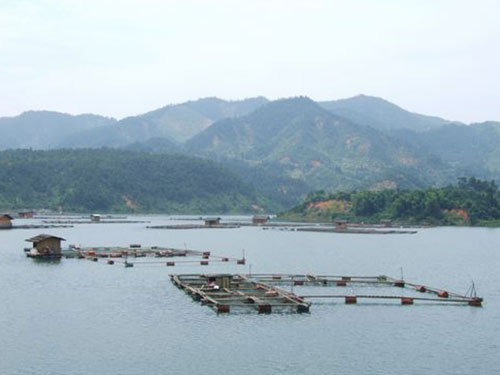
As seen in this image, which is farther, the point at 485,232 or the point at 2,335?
the point at 485,232

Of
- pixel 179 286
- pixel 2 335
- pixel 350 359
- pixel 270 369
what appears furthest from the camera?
pixel 179 286

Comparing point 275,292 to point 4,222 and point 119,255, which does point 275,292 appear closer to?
point 119,255

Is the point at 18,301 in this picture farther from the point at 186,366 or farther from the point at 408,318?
the point at 408,318

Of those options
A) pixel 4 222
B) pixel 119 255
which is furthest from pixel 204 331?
pixel 4 222

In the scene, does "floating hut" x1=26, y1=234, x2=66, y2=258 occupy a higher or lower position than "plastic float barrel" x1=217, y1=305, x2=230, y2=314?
higher

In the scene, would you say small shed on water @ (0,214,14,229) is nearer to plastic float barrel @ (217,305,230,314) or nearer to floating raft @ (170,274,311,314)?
floating raft @ (170,274,311,314)

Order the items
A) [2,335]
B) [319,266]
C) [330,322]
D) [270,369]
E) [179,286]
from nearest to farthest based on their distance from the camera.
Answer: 1. [270,369]
2. [2,335]
3. [330,322]
4. [179,286]
5. [319,266]

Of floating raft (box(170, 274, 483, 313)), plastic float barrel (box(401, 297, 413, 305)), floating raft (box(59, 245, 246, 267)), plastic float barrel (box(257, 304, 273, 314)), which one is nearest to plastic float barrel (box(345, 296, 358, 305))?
floating raft (box(170, 274, 483, 313))

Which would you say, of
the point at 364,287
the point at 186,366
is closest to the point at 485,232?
the point at 364,287
